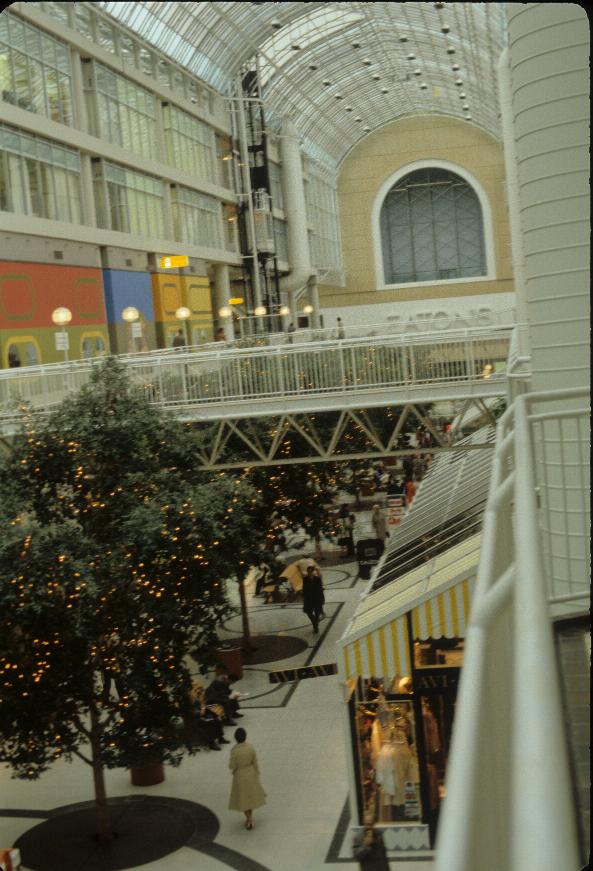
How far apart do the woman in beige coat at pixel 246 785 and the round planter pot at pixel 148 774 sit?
2.22m

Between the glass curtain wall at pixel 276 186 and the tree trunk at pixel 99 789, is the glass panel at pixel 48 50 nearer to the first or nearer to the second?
the tree trunk at pixel 99 789

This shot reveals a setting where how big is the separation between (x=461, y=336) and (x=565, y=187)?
1267 cm

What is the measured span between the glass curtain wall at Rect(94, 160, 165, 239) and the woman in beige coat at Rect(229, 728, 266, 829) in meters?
25.7

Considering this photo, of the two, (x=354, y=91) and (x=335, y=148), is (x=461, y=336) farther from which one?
(x=335, y=148)

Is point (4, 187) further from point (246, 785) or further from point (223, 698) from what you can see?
point (246, 785)

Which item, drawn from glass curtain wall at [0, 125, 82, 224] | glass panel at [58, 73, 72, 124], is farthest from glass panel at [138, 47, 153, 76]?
glass curtain wall at [0, 125, 82, 224]

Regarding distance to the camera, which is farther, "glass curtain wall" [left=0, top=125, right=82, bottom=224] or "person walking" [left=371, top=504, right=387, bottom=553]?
"person walking" [left=371, top=504, right=387, bottom=553]

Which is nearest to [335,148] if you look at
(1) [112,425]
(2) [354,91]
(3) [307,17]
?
(2) [354,91]

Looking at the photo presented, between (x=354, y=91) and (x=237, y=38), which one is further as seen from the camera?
(x=354, y=91)

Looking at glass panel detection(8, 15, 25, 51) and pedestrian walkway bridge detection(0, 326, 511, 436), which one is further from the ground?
glass panel detection(8, 15, 25, 51)

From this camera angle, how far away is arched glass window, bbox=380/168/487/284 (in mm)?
76438

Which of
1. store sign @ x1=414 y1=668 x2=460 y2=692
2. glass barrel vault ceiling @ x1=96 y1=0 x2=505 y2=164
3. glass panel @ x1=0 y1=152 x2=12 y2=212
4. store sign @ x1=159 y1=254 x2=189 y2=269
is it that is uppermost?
glass barrel vault ceiling @ x1=96 y1=0 x2=505 y2=164

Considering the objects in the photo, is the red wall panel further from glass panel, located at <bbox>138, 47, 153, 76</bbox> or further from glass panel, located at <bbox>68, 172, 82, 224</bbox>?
glass panel, located at <bbox>138, 47, 153, 76</bbox>

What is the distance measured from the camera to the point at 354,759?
42.9 feet
